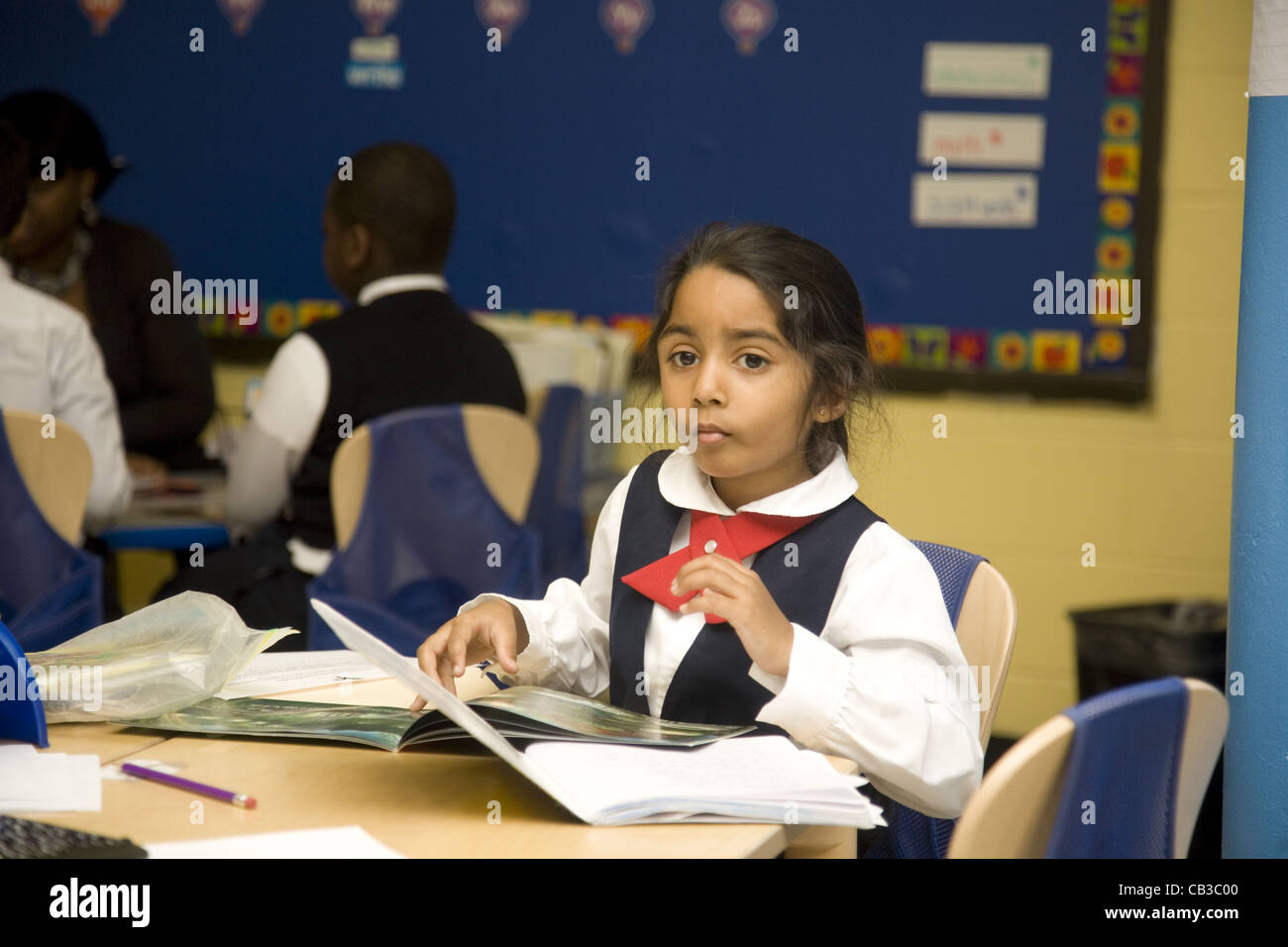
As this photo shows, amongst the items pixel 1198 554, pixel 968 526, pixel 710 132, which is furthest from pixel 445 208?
pixel 1198 554

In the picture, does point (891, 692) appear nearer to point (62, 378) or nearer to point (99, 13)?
point (62, 378)

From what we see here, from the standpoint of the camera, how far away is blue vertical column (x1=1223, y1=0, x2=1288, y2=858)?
1625mm

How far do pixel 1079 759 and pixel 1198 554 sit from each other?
2764 mm

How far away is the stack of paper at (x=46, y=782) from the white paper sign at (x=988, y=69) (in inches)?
116

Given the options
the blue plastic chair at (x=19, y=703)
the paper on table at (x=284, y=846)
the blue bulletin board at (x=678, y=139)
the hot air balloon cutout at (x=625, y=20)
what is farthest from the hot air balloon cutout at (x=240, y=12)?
the paper on table at (x=284, y=846)

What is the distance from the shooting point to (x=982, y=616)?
1.55 meters

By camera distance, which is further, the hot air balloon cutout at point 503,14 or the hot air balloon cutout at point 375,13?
the hot air balloon cutout at point 375,13

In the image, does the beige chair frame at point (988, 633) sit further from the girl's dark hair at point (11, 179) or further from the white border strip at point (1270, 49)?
the girl's dark hair at point (11, 179)

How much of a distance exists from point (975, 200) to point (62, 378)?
86.3 inches

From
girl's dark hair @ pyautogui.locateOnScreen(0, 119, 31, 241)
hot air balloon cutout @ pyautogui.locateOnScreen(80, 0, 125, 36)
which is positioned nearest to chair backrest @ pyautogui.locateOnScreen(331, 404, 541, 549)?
girl's dark hair @ pyautogui.locateOnScreen(0, 119, 31, 241)

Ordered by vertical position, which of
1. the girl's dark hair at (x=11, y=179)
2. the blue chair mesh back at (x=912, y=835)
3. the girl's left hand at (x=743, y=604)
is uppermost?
the girl's dark hair at (x=11, y=179)

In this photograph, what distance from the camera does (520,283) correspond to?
4.07 metres

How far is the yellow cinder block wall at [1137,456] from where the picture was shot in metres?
3.32

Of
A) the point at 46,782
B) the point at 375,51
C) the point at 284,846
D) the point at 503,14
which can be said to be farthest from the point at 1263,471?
the point at 375,51
